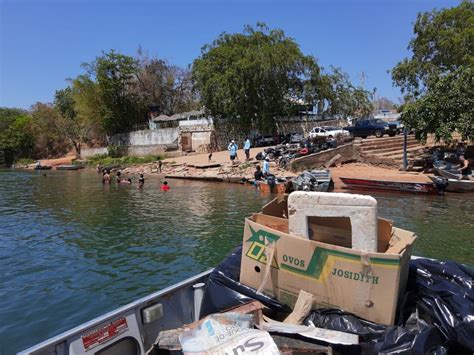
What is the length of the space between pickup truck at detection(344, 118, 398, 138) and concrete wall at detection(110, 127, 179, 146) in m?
22.3

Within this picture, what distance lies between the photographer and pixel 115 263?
10391 millimetres

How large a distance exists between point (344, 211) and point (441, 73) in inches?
1152

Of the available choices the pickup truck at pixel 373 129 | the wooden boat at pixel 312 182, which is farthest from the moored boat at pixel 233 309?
the pickup truck at pixel 373 129

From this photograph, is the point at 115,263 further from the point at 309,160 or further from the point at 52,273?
the point at 309,160

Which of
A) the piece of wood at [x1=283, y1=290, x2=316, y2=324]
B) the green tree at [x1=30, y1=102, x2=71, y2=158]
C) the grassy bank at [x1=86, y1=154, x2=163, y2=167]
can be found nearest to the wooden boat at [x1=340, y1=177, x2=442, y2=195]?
the piece of wood at [x1=283, y1=290, x2=316, y2=324]

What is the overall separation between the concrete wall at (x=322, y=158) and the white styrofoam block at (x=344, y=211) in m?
24.5

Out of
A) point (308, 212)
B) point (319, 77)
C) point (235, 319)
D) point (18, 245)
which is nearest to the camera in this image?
point (235, 319)

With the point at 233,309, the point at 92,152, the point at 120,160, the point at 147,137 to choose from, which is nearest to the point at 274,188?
the point at 233,309

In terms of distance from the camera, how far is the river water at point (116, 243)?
25.9ft

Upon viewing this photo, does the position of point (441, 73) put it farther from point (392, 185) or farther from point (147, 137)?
point (147, 137)

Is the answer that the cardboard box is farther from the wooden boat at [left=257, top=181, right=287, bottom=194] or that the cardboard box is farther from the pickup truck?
the pickup truck

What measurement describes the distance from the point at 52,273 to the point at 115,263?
1416 millimetres

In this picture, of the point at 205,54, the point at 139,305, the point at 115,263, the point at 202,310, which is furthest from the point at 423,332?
the point at 205,54

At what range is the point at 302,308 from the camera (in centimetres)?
381
